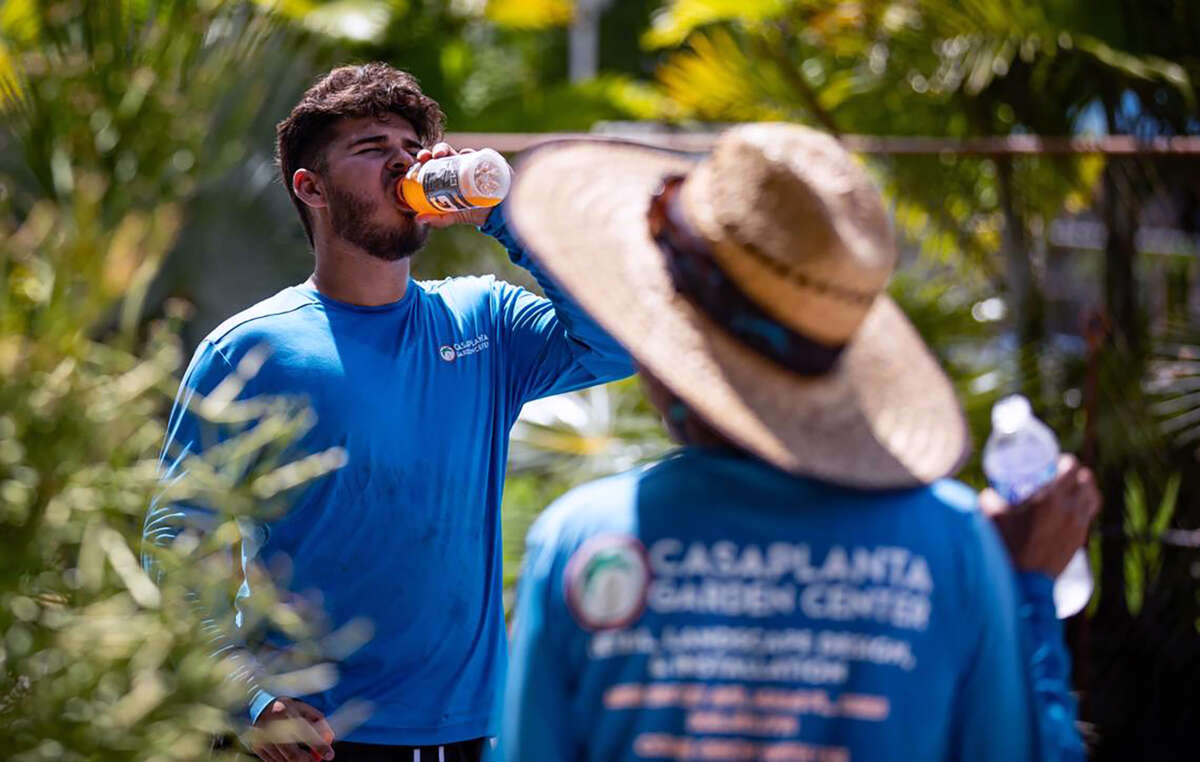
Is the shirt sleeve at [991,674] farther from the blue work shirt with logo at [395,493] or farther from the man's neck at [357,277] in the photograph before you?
the man's neck at [357,277]

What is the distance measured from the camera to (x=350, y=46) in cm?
804

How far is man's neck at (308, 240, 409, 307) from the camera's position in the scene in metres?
2.59

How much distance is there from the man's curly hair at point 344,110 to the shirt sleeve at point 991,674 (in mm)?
1512

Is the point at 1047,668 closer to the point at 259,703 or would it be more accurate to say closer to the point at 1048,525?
the point at 1048,525

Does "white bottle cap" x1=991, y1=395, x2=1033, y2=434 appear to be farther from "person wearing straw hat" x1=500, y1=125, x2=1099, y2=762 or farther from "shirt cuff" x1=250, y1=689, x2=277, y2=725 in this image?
Answer: "shirt cuff" x1=250, y1=689, x2=277, y2=725

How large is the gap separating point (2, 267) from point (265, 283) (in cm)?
524

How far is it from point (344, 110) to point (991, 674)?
1623mm

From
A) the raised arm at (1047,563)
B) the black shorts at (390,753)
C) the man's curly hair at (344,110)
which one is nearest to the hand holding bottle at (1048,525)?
the raised arm at (1047,563)

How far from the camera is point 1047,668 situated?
1586 mm

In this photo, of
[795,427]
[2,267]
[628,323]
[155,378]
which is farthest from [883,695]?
[2,267]

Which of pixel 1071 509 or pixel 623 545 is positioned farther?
pixel 1071 509

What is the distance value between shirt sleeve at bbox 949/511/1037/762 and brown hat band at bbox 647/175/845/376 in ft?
0.87

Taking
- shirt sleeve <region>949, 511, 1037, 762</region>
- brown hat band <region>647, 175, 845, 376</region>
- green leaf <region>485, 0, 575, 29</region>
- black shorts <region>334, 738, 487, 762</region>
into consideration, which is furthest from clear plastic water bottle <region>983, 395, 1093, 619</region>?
green leaf <region>485, 0, 575, 29</region>

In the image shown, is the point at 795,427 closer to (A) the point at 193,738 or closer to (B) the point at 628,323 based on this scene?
(B) the point at 628,323
